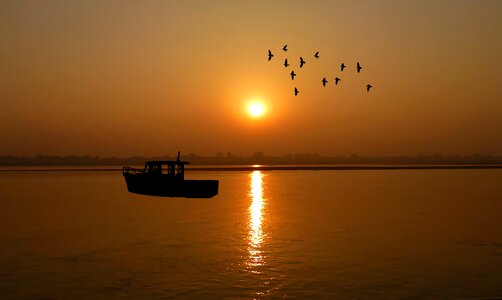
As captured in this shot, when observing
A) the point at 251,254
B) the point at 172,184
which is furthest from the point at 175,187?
the point at 251,254

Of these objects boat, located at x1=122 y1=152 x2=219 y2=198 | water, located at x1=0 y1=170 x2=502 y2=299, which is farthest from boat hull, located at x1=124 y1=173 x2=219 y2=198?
water, located at x1=0 y1=170 x2=502 y2=299

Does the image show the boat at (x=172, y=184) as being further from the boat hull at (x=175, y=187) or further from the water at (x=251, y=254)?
the water at (x=251, y=254)

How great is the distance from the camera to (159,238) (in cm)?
2808

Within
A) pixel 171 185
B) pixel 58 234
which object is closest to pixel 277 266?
pixel 58 234

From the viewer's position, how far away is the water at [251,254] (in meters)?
16.9

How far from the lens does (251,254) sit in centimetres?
2325

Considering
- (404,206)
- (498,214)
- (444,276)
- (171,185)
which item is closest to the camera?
(444,276)

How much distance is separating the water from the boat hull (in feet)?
32.1

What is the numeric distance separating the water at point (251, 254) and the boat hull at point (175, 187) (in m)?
9.78

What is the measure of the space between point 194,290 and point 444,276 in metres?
9.14

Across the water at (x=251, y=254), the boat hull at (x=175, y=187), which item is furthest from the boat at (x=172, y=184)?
the water at (x=251, y=254)

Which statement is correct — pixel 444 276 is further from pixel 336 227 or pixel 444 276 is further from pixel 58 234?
pixel 58 234

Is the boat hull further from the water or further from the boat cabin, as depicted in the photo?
the water

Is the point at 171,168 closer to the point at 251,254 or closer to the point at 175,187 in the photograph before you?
the point at 175,187
